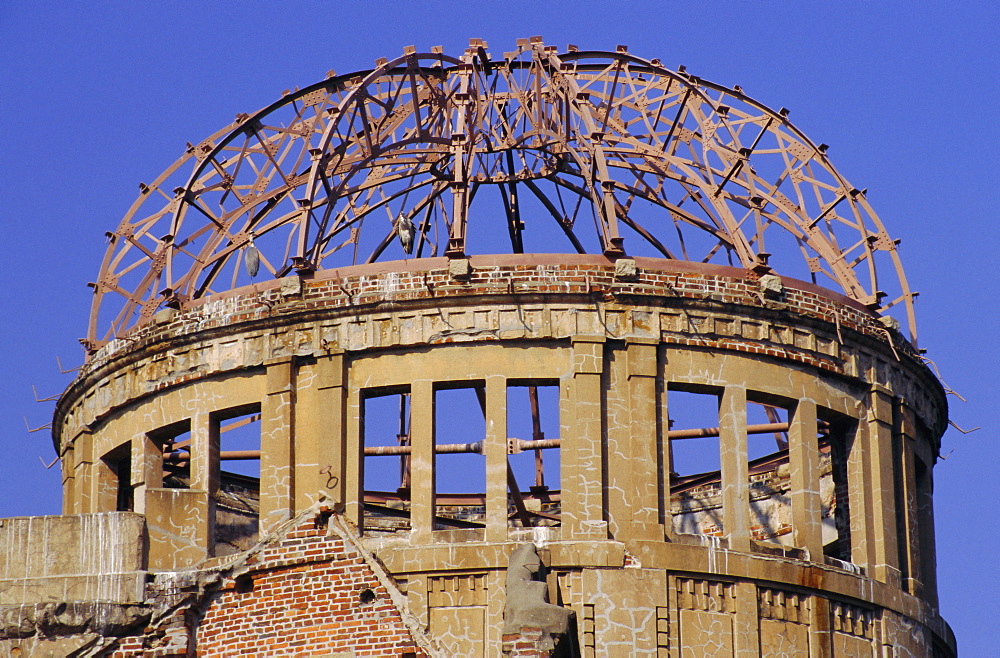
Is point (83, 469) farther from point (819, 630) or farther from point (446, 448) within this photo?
point (819, 630)

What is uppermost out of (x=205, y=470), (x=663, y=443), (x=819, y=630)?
(x=663, y=443)

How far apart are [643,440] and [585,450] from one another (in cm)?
95

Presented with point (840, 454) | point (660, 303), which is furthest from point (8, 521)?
point (840, 454)

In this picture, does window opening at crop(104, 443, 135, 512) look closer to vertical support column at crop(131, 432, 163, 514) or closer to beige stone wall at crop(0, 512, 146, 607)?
vertical support column at crop(131, 432, 163, 514)

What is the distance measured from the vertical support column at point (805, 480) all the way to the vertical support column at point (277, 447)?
8.14 meters

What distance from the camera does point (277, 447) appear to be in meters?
32.7

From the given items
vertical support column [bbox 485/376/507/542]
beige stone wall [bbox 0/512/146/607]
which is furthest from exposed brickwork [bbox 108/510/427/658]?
vertical support column [bbox 485/376/507/542]

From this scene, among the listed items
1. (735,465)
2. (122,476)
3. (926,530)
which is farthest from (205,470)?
(926,530)

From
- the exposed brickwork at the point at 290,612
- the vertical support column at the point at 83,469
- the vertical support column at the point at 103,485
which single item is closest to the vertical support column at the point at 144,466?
the vertical support column at the point at 103,485

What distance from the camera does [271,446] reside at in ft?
107

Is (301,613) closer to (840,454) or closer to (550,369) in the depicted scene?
(550,369)

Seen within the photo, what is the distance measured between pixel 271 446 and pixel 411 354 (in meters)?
2.73

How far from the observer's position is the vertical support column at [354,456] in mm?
32281

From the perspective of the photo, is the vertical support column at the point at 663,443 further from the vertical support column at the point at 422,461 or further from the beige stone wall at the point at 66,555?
the beige stone wall at the point at 66,555
